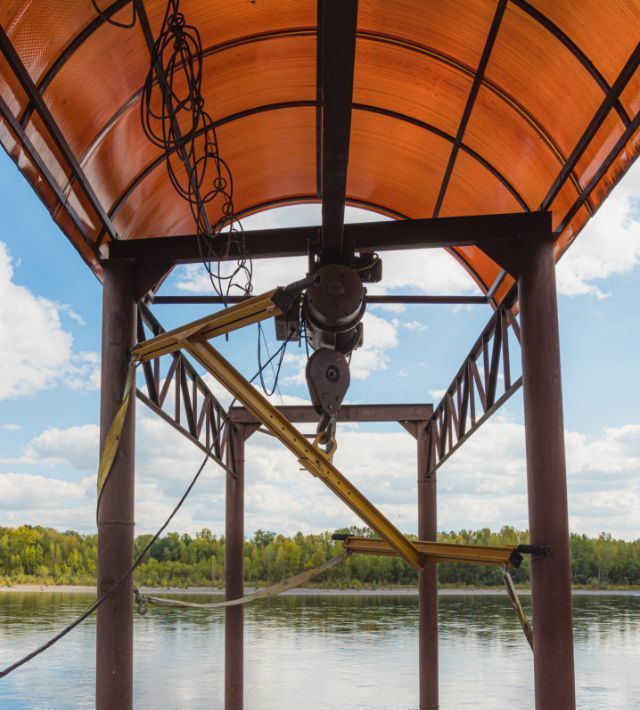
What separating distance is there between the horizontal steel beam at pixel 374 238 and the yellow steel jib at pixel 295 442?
6.75ft

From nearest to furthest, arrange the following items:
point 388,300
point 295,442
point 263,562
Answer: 1. point 295,442
2. point 388,300
3. point 263,562

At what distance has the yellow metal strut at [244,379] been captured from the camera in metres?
Result: 6.70

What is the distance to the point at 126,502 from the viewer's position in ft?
28.9

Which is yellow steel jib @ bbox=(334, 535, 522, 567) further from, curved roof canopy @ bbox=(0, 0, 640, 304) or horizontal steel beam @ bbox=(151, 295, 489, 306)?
horizontal steel beam @ bbox=(151, 295, 489, 306)

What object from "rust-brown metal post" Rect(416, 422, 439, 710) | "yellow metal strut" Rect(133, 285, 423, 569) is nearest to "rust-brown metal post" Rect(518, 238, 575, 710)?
"yellow metal strut" Rect(133, 285, 423, 569)

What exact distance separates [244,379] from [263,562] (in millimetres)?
69754

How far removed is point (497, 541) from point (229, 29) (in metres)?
67.5

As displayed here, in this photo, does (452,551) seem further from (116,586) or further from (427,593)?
(427,593)

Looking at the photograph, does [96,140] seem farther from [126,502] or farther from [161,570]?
[161,570]

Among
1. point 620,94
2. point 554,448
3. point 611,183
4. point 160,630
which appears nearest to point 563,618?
point 554,448

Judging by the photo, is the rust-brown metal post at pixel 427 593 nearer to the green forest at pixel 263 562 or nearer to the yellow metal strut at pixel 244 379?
the yellow metal strut at pixel 244 379

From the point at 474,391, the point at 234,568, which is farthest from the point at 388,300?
the point at 234,568

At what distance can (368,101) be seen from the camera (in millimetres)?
10500

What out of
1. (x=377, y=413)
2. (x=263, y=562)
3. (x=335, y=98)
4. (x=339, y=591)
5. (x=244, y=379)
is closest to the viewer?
(x=335, y=98)
